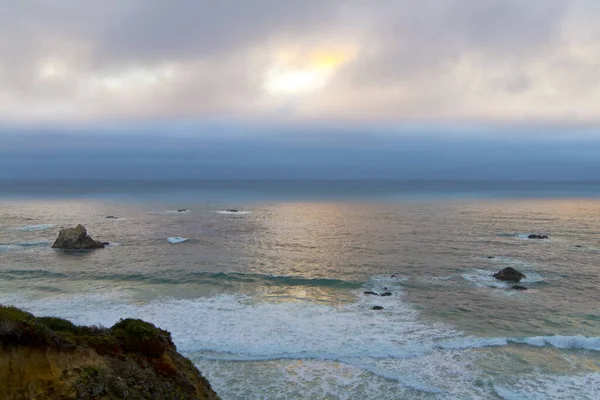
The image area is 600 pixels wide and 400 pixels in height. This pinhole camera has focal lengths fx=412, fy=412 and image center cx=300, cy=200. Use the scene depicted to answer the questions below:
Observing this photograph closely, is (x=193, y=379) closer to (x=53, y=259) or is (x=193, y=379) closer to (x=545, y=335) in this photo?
(x=545, y=335)

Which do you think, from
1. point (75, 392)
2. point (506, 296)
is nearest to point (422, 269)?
point (506, 296)

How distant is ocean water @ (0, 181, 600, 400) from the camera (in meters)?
21.8

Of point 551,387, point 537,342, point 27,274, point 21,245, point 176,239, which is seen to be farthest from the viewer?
point 176,239

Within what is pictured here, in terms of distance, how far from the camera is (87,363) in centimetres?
1298

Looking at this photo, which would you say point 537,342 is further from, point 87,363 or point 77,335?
point 77,335

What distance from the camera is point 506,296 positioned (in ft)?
116

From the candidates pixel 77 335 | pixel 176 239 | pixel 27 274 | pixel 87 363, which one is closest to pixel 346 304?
pixel 77 335

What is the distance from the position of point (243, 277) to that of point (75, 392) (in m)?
30.0

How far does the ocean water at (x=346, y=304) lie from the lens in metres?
21.8

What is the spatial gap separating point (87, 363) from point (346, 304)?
23.1m

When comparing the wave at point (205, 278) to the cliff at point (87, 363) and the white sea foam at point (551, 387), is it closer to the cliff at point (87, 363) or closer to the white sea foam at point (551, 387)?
the white sea foam at point (551, 387)

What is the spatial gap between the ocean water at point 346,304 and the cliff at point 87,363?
249 inches

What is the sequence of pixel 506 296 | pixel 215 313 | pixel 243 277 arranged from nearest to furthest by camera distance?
pixel 215 313 < pixel 506 296 < pixel 243 277

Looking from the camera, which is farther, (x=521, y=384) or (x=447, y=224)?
(x=447, y=224)
